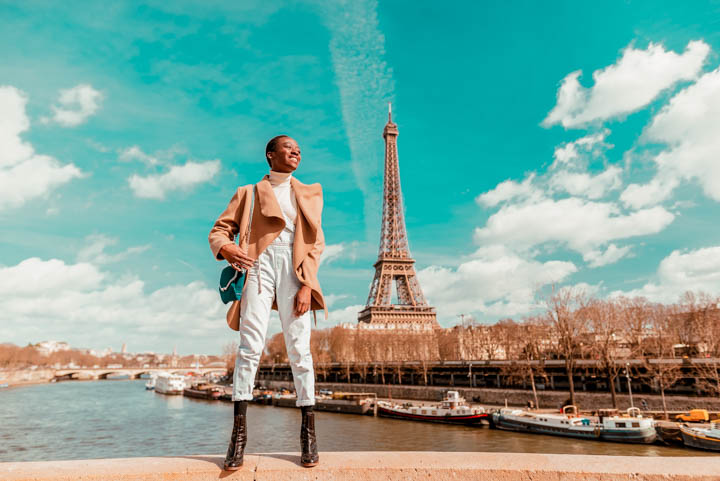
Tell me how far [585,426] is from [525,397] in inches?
499

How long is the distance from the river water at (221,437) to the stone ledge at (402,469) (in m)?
20.2

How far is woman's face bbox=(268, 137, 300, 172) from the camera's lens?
4074 millimetres

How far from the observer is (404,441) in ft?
80.4

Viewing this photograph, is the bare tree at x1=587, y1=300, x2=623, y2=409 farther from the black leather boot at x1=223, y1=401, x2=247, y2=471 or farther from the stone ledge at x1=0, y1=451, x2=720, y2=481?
the black leather boot at x1=223, y1=401, x2=247, y2=471

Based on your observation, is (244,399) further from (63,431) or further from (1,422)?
(1,422)

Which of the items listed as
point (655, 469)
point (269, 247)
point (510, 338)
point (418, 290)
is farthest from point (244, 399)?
point (418, 290)

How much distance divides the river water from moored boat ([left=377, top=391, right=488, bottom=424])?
2.44ft

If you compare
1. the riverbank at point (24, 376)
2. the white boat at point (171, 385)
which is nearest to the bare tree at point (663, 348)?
the white boat at point (171, 385)

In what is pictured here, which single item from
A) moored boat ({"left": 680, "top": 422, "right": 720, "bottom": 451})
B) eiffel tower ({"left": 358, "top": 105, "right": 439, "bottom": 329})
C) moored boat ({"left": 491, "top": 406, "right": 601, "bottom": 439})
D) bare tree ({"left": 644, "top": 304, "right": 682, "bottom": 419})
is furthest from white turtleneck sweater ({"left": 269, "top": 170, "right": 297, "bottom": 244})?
eiffel tower ({"left": 358, "top": 105, "right": 439, "bottom": 329})

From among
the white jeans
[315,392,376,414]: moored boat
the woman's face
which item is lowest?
[315,392,376,414]: moored boat

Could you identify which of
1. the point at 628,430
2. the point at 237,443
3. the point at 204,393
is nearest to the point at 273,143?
the point at 237,443

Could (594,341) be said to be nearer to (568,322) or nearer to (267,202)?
(568,322)

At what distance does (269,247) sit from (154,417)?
41004mm

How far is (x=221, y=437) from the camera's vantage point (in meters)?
27.3
